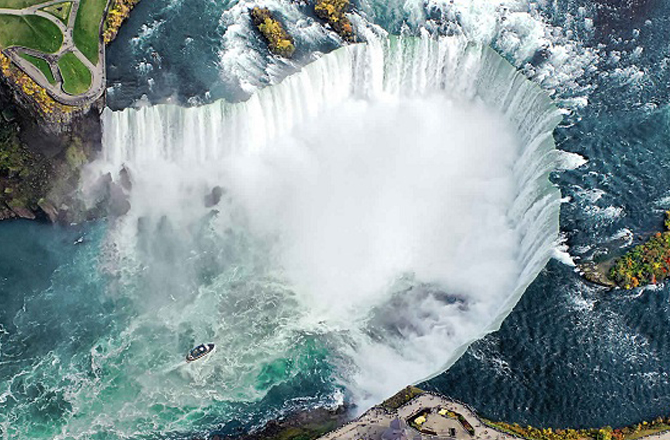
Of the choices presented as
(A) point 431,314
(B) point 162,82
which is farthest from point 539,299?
(B) point 162,82

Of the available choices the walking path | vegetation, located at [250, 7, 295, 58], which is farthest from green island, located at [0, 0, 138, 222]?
the walking path

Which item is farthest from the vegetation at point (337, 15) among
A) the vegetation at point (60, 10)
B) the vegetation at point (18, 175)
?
the vegetation at point (18, 175)

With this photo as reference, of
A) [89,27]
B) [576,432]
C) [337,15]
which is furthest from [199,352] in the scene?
[337,15]

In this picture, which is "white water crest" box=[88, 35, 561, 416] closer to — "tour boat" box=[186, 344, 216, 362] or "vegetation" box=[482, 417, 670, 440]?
"tour boat" box=[186, 344, 216, 362]

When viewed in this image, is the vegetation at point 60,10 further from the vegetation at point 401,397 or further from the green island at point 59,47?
the vegetation at point 401,397

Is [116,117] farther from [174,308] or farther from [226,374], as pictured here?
[226,374]
